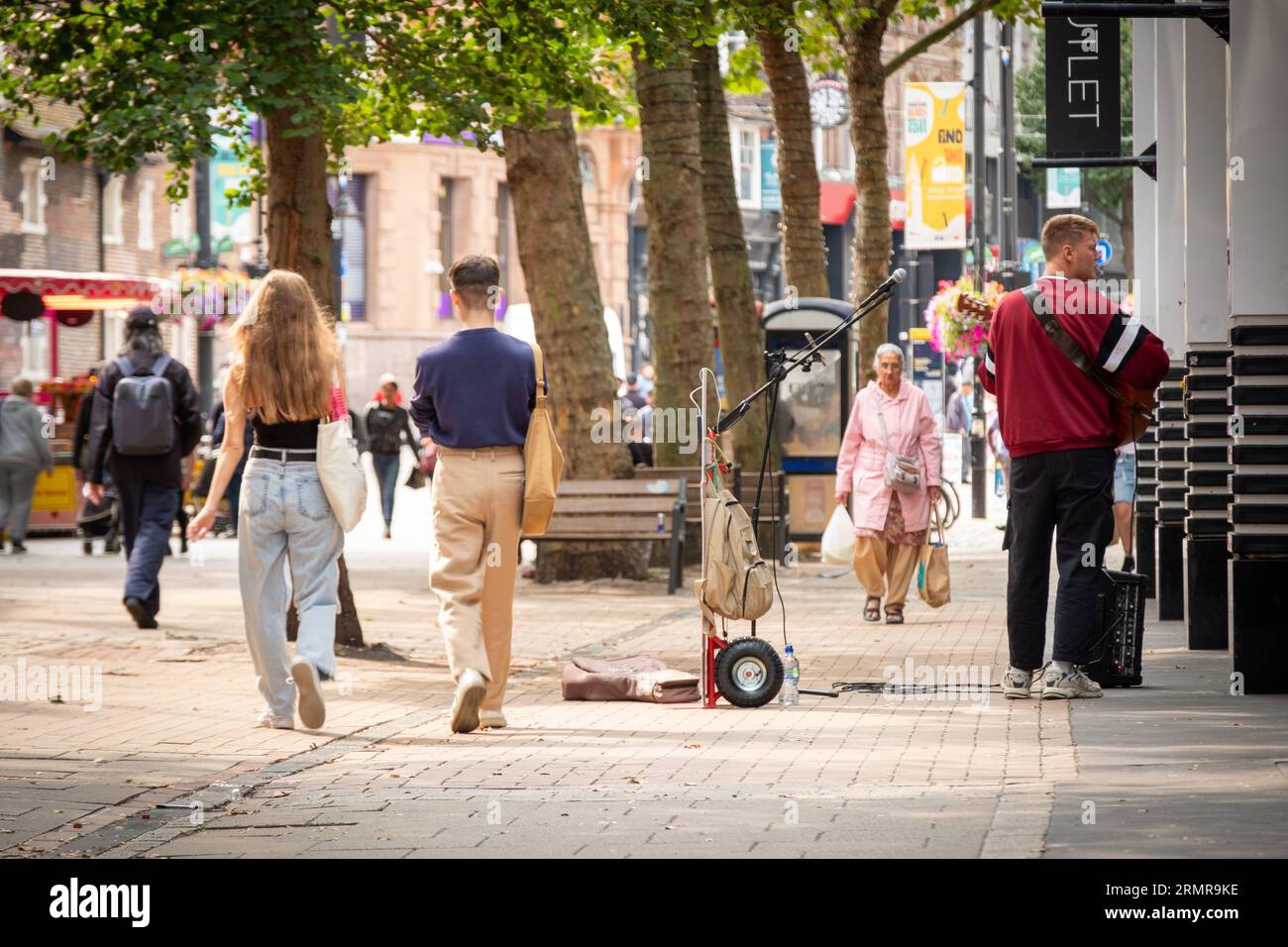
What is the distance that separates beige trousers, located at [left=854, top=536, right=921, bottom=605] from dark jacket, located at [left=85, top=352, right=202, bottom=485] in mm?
4538

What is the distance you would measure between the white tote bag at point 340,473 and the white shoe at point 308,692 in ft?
2.09

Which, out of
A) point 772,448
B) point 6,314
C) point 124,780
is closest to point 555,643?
point 124,780

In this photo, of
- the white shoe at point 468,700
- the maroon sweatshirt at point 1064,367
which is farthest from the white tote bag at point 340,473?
the maroon sweatshirt at point 1064,367

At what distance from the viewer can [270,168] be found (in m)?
13.1

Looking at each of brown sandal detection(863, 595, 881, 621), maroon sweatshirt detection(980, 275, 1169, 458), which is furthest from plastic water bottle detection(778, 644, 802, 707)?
Result: brown sandal detection(863, 595, 881, 621)

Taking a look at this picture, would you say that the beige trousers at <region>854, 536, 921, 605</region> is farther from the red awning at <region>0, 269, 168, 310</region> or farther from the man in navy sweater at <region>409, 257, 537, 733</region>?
the red awning at <region>0, 269, 168, 310</region>

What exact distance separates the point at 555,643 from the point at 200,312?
69.2 feet

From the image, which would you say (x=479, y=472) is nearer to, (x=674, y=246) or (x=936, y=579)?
(x=936, y=579)

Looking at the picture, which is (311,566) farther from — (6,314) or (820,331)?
(6,314)

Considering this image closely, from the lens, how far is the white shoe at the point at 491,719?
9.78m

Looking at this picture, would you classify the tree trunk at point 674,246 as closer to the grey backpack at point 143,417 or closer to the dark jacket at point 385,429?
the grey backpack at point 143,417

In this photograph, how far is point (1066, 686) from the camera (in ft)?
34.0

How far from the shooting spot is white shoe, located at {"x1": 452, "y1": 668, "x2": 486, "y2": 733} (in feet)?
31.1
